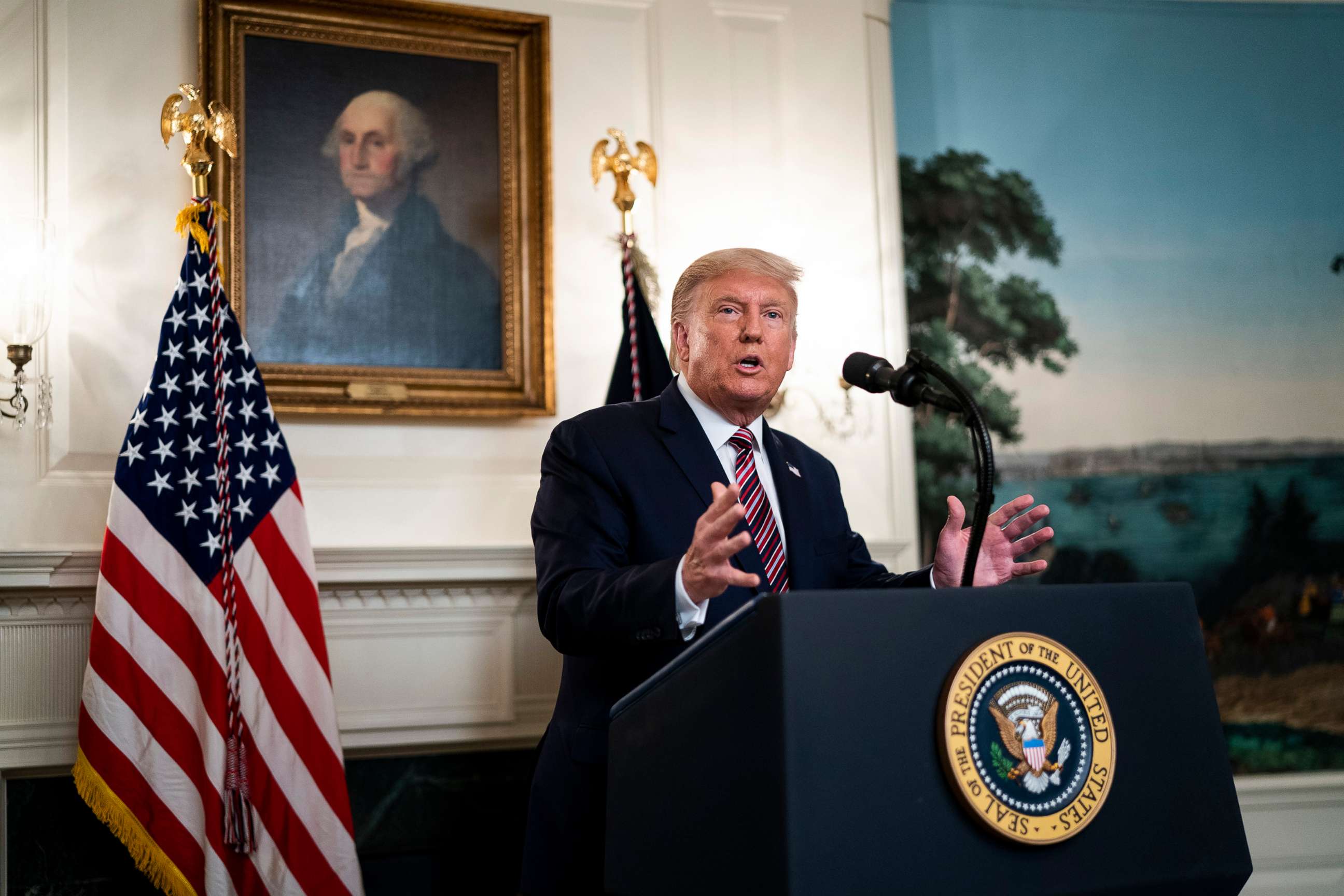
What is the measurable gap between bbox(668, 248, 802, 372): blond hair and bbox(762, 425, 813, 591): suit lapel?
0.28 m

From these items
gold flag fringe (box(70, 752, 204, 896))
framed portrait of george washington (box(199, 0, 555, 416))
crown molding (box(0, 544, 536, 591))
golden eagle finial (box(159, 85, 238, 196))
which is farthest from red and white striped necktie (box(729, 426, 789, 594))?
golden eagle finial (box(159, 85, 238, 196))

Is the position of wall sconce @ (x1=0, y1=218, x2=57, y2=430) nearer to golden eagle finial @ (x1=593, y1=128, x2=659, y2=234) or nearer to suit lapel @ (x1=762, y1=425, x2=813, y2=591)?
golden eagle finial @ (x1=593, y1=128, x2=659, y2=234)

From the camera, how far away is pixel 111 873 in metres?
3.38

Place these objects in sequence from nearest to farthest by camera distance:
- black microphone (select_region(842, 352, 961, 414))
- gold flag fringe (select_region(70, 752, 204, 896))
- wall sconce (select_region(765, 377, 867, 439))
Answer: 1. black microphone (select_region(842, 352, 961, 414))
2. gold flag fringe (select_region(70, 752, 204, 896))
3. wall sconce (select_region(765, 377, 867, 439))

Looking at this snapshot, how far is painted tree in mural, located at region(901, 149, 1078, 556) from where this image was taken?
4.52 m

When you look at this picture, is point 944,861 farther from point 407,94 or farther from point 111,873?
point 407,94

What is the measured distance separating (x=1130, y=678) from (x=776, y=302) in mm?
1250

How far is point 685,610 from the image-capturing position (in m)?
1.68

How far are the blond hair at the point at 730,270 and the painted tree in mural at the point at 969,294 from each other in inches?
83.5

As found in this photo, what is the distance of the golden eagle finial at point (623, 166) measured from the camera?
3805 mm

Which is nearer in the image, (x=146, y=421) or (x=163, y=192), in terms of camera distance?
(x=146, y=421)

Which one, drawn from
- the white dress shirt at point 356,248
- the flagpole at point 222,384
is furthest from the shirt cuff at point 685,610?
the white dress shirt at point 356,248

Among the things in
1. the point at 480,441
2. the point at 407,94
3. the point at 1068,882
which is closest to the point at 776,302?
the point at 1068,882

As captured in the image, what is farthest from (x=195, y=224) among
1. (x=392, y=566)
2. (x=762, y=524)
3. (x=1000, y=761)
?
(x=1000, y=761)
